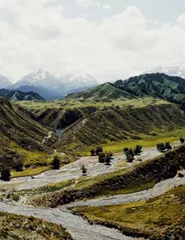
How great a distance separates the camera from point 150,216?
385 ft

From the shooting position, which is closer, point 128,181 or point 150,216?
point 150,216

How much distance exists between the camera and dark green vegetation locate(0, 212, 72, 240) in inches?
3278

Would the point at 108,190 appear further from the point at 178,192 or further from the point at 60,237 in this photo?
the point at 60,237

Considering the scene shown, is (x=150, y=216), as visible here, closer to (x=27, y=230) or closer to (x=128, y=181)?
(x=27, y=230)

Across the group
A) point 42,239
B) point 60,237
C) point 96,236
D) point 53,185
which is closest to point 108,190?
point 53,185

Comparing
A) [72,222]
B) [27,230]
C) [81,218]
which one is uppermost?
[27,230]

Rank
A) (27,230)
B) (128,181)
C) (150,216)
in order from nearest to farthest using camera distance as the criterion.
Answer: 1. (27,230)
2. (150,216)
3. (128,181)

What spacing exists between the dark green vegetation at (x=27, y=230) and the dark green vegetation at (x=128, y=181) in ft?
146

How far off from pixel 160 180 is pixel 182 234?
60.8m

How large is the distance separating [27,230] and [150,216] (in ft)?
140

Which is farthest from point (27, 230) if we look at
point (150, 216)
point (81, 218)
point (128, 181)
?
point (128, 181)

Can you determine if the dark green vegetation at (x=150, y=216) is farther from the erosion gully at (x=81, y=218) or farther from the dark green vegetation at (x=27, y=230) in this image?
the dark green vegetation at (x=27, y=230)

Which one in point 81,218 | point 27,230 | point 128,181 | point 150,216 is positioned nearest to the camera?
point 27,230

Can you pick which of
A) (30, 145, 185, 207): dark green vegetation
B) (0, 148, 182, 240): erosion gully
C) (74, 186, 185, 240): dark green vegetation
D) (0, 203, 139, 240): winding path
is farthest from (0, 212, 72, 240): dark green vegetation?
(30, 145, 185, 207): dark green vegetation
